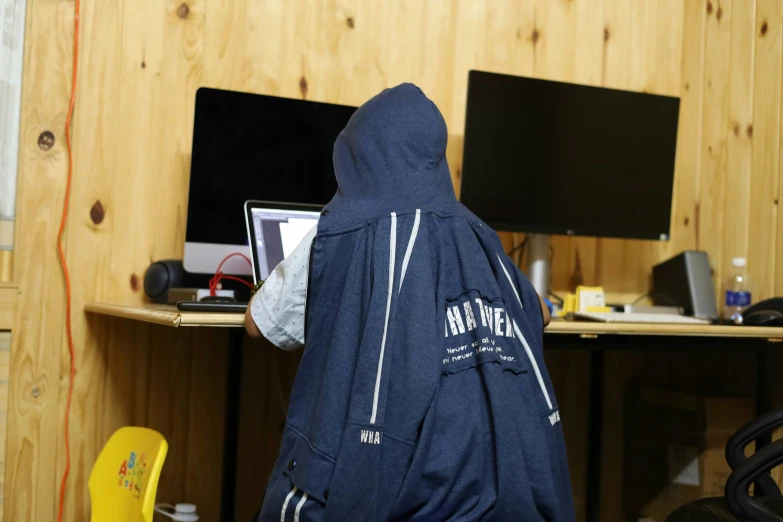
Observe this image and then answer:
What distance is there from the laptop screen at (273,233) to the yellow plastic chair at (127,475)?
1.46ft

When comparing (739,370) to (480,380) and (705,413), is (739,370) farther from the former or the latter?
(480,380)

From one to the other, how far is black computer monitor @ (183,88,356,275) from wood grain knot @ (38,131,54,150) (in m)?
0.38

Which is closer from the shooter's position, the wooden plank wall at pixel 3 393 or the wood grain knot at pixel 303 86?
the wooden plank wall at pixel 3 393

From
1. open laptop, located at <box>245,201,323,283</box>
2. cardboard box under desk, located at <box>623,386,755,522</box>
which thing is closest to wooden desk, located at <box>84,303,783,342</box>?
open laptop, located at <box>245,201,323,283</box>

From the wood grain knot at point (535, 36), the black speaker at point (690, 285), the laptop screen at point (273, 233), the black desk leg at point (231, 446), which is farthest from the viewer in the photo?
the wood grain knot at point (535, 36)

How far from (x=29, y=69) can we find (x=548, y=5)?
1.60m

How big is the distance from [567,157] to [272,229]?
0.92 m

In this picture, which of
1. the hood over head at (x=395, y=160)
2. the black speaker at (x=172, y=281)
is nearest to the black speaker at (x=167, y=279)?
the black speaker at (x=172, y=281)

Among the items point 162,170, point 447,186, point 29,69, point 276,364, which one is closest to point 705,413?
point 276,364

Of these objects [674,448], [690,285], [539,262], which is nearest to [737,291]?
[690,285]

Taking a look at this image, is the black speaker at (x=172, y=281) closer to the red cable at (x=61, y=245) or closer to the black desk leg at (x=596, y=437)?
the red cable at (x=61, y=245)

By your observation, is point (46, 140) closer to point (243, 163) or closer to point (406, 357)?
point (243, 163)

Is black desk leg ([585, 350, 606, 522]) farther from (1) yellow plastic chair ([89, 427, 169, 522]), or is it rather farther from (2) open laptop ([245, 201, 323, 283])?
(1) yellow plastic chair ([89, 427, 169, 522])

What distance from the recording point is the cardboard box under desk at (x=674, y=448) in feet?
7.90
